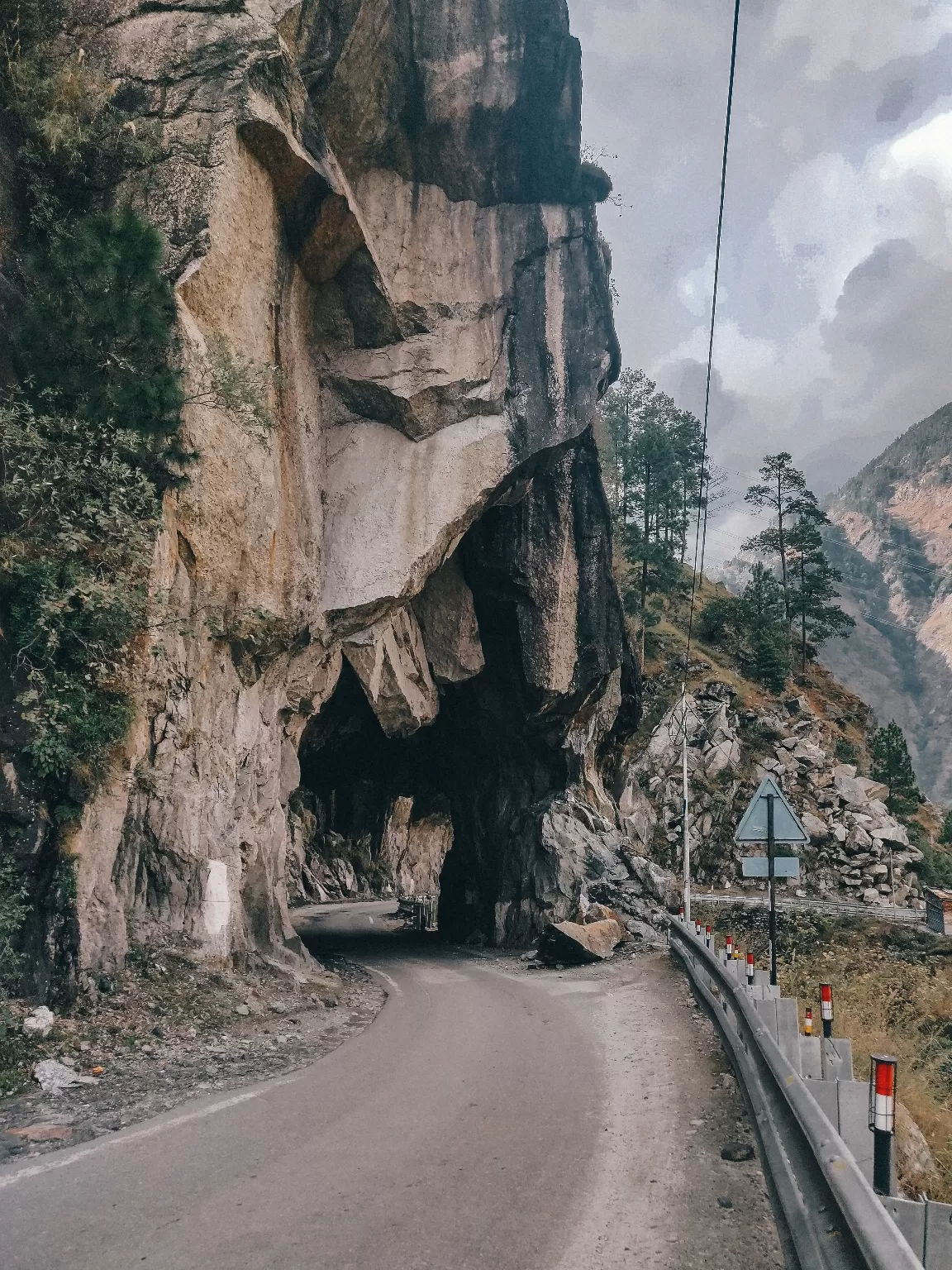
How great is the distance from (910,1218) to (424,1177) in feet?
8.94

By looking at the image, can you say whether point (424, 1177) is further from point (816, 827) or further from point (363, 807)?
point (363, 807)

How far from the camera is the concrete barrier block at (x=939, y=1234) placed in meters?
3.39

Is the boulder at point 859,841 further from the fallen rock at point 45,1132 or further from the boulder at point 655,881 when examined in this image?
the fallen rock at point 45,1132

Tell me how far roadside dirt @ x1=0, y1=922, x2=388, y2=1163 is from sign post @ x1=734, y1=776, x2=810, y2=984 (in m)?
5.37

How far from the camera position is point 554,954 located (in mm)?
18516

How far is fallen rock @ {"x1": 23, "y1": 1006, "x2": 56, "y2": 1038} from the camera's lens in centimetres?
803

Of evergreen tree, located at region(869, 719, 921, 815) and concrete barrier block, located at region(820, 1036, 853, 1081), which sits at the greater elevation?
evergreen tree, located at region(869, 719, 921, 815)

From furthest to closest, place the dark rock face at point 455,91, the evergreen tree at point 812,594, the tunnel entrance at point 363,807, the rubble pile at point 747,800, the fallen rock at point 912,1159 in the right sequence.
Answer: the evergreen tree at point 812,594
the rubble pile at point 747,800
the tunnel entrance at point 363,807
the dark rock face at point 455,91
the fallen rock at point 912,1159

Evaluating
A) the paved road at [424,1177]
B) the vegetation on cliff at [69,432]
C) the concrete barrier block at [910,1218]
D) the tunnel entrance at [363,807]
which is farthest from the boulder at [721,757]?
the concrete barrier block at [910,1218]

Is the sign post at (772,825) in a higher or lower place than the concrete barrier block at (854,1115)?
higher

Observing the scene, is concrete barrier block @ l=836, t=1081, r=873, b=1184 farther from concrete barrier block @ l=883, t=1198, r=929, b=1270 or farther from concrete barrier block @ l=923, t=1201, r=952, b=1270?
concrete barrier block @ l=923, t=1201, r=952, b=1270

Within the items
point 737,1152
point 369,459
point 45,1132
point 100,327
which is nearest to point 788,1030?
point 737,1152

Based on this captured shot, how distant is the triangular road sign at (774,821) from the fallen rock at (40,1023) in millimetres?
7587

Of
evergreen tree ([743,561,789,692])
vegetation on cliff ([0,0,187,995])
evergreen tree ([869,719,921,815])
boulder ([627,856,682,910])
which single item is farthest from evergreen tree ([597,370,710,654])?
vegetation on cliff ([0,0,187,995])
